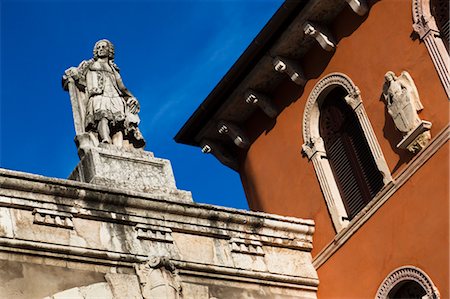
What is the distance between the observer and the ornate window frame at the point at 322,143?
12.7 metres

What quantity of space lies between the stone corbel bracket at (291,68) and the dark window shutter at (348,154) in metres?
0.51

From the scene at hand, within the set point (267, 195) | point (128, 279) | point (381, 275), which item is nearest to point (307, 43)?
point (267, 195)

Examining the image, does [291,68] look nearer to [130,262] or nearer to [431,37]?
[431,37]

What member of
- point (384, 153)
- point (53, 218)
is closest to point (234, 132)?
point (384, 153)

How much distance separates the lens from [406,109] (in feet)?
39.2

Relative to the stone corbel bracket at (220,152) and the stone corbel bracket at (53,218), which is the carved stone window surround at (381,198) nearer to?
the stone corbel bracket at (220,152)

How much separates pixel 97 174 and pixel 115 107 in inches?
56.1

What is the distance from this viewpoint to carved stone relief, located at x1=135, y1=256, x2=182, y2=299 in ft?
36.7

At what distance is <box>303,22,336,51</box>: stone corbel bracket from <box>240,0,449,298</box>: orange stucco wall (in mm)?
109

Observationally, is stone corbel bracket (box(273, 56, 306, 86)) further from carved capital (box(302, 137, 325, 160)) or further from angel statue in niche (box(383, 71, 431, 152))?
angel statue in niche (box(383, 71, 431, 152))

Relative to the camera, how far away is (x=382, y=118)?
1260 centimetres

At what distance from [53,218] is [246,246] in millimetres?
2690

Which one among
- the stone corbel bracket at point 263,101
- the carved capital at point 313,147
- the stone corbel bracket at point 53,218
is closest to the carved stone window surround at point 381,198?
the carved capital at point 313,147

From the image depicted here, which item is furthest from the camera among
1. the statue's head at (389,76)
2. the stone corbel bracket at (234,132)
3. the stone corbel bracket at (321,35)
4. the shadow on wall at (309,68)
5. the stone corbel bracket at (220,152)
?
the stone corbel bracket at (220,152)
